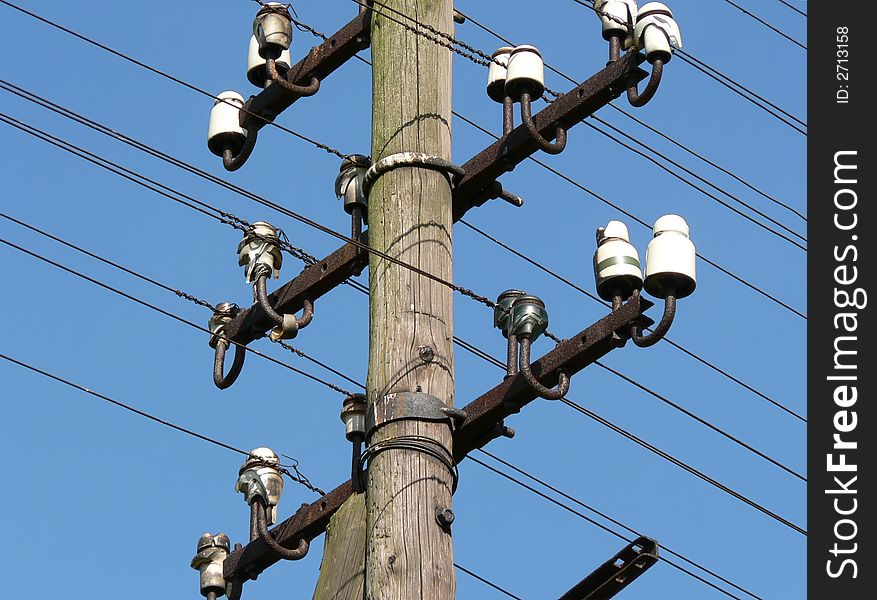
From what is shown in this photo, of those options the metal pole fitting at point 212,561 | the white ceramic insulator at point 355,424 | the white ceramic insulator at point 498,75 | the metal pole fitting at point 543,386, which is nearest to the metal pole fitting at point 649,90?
the white ceramic insulator at point 498,75

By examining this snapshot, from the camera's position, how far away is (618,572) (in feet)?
22.4

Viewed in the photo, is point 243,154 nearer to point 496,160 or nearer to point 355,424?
point 496,160

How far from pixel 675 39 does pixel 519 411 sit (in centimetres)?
167

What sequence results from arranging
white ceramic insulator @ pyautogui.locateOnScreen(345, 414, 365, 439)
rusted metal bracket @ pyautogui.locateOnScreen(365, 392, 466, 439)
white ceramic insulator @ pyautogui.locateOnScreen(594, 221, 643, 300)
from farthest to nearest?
white ceramic insulator @ pyautogui.locateOnScreen(345, 414, 365, 439), white ceramic insulator @ pyautogui.locateOnScreen(594, 221, 643, 300), rusted metal bracket @ pyautogui.locateOnScreen(365, 392, 466, 439)

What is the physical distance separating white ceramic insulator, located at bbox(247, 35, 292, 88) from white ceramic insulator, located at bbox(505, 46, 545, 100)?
3.76ft

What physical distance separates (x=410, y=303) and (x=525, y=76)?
122 centimetres

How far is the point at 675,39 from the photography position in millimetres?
7430

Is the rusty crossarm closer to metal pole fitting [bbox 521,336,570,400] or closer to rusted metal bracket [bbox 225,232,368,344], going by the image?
rusted metal bracket [bbox 225,232,368,344]

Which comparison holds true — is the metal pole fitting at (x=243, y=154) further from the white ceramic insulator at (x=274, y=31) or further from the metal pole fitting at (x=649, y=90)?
the metal pole fitting at (x=649, y=90)

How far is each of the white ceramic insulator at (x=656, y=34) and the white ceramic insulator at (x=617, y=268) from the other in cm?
80

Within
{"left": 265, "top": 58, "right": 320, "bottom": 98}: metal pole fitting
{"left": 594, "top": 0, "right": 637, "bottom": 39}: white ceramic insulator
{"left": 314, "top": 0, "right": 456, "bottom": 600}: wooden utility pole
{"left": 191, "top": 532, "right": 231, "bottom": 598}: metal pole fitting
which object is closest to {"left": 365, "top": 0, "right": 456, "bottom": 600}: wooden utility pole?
Answer: {"left": 314, "top": 0, "right": 456, "bottom": 600}: wooden utility pole

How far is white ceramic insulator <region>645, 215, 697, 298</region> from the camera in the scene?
22.3 feet

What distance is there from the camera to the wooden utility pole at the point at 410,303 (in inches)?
251
